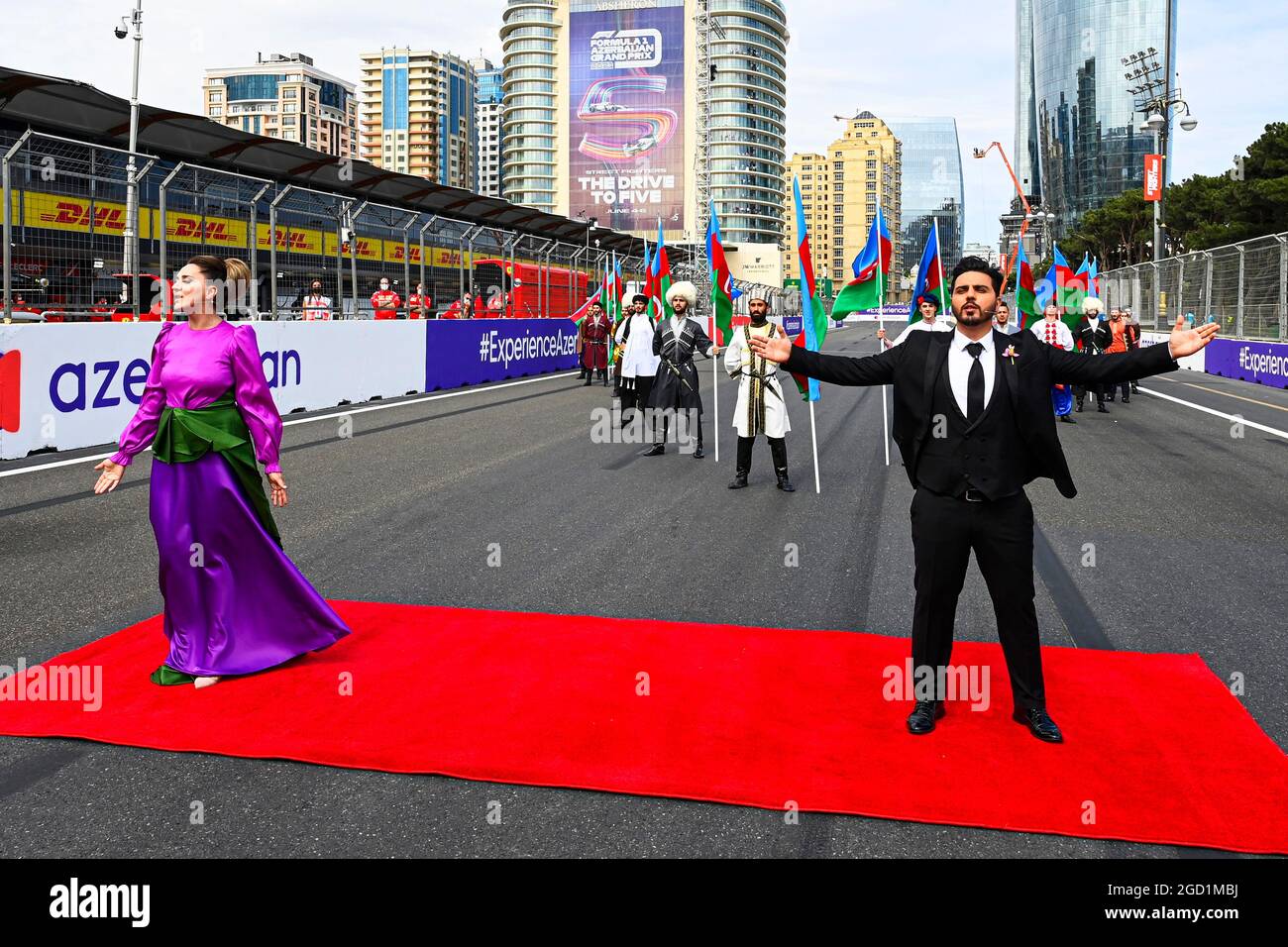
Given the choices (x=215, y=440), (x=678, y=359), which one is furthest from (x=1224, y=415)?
(x=215, y=440)

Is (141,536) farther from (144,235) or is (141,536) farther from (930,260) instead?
(930,260)

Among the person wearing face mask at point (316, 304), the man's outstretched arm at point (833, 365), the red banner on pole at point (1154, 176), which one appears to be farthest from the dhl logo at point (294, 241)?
the red banner on pole at point (1154, 176)

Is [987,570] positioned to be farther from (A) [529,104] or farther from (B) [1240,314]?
(A) [529,104]

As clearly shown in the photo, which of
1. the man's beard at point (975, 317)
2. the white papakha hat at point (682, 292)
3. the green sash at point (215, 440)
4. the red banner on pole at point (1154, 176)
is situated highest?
the red banner on pole at point (1154, 176)

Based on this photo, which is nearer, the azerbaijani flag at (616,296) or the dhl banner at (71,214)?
the dhl banner at (71,214)

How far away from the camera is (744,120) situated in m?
150

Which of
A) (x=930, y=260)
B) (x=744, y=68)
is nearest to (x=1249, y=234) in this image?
(x=930, y=260)

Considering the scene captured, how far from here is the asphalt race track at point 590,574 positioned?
3.44 metres

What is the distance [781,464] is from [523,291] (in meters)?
20.8

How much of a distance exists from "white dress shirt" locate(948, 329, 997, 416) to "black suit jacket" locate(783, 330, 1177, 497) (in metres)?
0.02

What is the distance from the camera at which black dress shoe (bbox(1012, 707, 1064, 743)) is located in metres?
4.18

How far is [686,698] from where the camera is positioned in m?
4.69

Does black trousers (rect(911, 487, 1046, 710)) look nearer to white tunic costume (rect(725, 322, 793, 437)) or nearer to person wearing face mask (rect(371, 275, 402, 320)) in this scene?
white tunic costume (rect(725, 322, 793, 437))

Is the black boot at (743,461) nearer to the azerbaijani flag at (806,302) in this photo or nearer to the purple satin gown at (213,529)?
the azerbaijani flag at (806,302)
